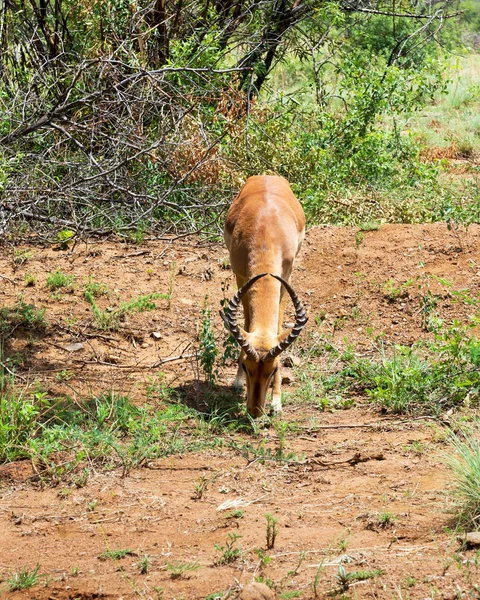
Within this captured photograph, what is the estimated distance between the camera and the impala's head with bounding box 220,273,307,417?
636 cm

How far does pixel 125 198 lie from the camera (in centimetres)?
997

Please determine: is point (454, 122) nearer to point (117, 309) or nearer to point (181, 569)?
point (117, 309)

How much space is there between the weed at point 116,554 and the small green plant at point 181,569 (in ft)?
1.01

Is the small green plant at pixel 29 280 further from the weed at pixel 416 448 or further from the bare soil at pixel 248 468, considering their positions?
the weed at pixel 416 448

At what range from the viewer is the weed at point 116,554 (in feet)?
14.7

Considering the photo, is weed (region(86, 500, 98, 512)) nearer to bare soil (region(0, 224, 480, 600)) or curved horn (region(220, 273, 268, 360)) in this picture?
bare soil (region(0, 224, 480, 600))

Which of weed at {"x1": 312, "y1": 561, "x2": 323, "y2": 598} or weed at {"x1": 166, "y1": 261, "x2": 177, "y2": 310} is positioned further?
weed at {"x1": 166, "y1": 261, "x2": 177, "y2": 310}

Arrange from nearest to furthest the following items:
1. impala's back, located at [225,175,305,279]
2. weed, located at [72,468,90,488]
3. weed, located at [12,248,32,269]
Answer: weed, located at [72,468,90,488] → impala's back, located at [225,175,305,279] → weed, located at [12,248,32,269]

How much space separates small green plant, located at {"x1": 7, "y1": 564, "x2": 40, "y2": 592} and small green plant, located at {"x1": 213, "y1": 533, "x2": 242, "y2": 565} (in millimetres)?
890

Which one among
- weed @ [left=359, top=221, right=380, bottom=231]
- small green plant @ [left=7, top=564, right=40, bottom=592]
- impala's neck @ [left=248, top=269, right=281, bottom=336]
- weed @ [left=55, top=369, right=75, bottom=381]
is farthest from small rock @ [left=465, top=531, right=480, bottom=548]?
weed @ [left=359, top=221, right=380, bottom=231]

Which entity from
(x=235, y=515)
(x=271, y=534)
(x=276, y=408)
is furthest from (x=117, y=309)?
(x=271, y=534)

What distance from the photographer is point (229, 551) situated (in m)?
4.35

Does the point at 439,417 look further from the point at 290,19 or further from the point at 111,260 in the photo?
the point at 290,19

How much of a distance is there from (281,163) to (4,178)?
18.1 feet
